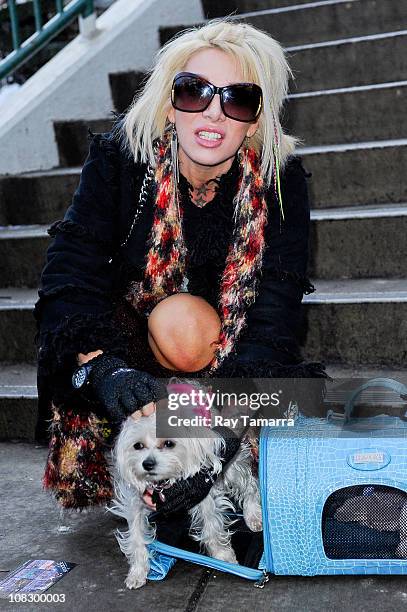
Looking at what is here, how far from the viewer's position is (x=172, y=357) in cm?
259

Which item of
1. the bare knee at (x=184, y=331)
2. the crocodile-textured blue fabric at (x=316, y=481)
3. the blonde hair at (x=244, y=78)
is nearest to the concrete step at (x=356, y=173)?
the blonde hair at (x=244, y=78)

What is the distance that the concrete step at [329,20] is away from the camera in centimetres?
511

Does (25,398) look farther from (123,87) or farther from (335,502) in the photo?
(123,87)

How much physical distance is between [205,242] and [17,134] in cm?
255

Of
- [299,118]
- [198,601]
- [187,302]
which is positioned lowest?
[198,601]

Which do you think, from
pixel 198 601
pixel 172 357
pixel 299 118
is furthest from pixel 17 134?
pixel 198 601

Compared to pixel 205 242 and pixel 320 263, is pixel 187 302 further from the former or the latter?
pixel 320 263

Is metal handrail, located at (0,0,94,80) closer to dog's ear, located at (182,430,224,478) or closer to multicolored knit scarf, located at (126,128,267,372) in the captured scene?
multicolored knit scarf, located at (126,128,267,372)

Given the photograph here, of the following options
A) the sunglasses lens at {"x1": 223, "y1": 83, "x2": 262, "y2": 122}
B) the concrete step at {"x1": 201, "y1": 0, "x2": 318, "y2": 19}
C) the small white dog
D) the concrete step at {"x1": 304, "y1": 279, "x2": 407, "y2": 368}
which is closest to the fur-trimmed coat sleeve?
the small white dog

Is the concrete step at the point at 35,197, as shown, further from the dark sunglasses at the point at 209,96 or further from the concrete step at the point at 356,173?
the dark sunglasses at the point at 209,96

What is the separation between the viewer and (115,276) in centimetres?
273

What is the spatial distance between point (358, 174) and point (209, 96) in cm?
176

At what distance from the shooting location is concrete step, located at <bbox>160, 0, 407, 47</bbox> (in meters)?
5.11

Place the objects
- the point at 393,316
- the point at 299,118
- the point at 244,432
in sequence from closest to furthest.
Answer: the point at 244,432 → the point at 393,316 → the point at 299,118
